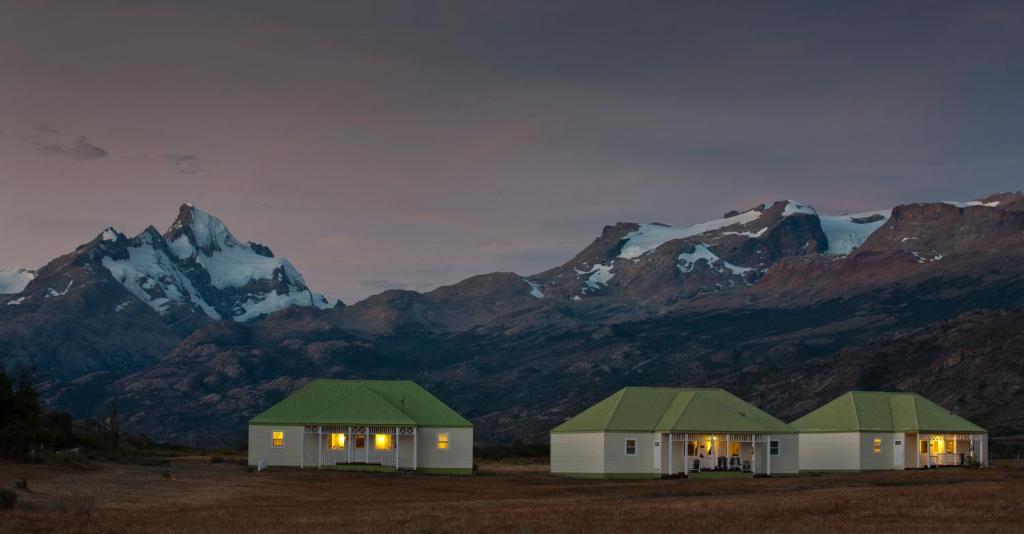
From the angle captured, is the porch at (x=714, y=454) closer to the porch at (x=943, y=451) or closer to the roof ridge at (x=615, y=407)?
the roof ridge at (x=615, y=407)

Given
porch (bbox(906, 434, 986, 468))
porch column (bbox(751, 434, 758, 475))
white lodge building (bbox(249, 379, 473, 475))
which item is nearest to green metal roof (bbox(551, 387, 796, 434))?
Result: porch column (bbox(751, 434, 758, 475))

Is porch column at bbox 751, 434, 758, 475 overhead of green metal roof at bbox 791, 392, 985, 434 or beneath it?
beneath

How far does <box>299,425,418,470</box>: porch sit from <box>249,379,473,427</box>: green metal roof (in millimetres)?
616

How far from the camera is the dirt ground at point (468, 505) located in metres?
40.2

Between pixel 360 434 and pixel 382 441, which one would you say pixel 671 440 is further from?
pixel 360 434

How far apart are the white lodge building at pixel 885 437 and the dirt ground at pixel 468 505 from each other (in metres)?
27.5

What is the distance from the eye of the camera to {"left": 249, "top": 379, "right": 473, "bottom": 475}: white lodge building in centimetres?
9025

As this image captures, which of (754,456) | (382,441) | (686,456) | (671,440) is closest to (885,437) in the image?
(754,456)

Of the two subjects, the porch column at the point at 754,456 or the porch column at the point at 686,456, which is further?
the porch column at the point at 754,456

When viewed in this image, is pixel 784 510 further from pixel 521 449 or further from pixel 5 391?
pixel 521 449

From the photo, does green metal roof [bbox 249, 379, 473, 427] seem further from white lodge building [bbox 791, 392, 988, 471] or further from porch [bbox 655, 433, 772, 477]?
white lodge building [bbox 791, 392, 988, 471]

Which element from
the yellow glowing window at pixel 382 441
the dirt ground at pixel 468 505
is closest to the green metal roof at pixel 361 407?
the yellow glowing window at pixel 382 441

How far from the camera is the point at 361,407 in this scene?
93.6 metres

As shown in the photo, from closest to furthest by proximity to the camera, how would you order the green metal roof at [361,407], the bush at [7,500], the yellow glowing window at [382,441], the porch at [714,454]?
the bush at [7,500] → the porch at [714,454] → the green metal roof at [361,407] → the yellow glowing window at [382,441]
